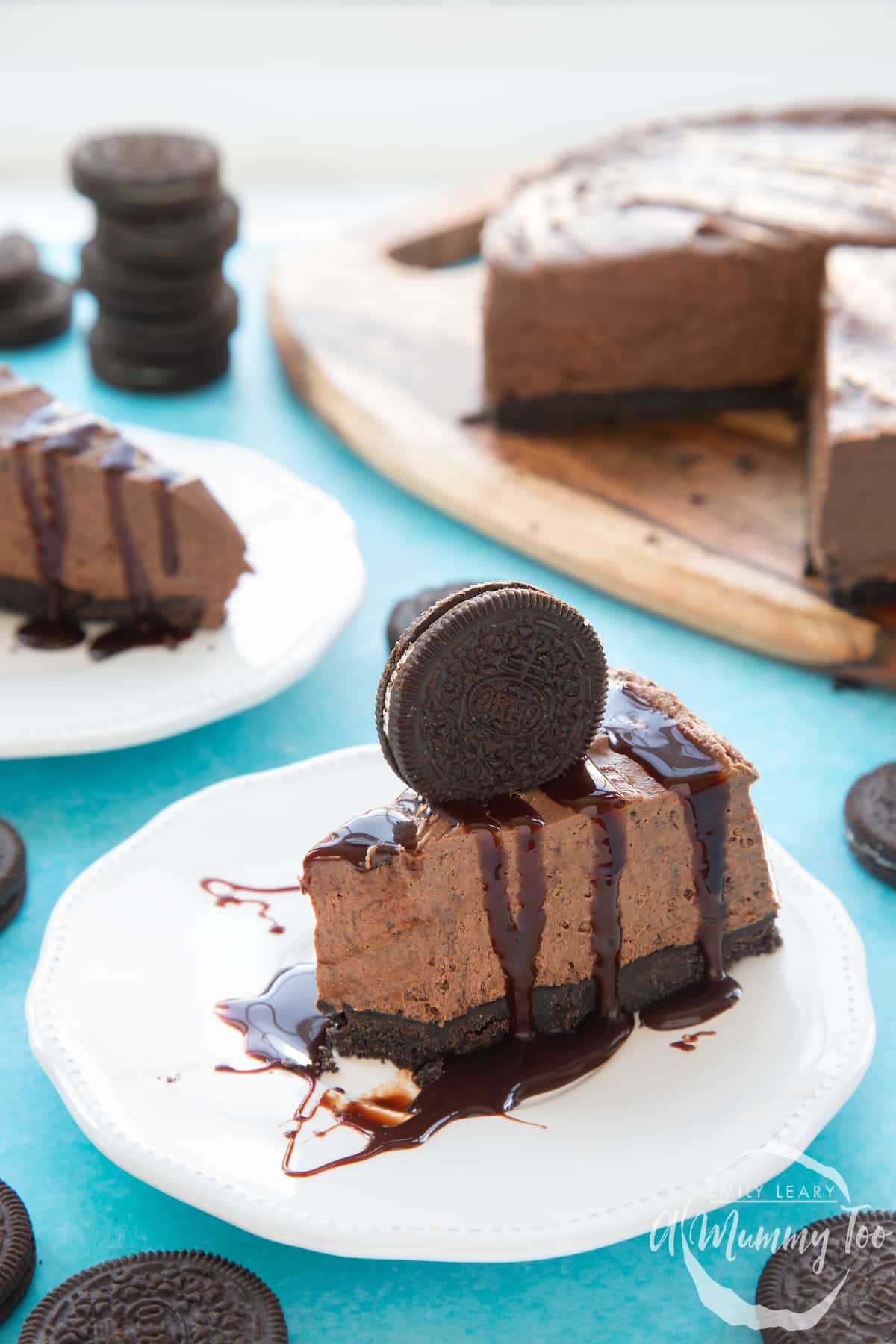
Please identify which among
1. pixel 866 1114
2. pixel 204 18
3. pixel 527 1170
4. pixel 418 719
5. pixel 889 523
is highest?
pixel 204 18

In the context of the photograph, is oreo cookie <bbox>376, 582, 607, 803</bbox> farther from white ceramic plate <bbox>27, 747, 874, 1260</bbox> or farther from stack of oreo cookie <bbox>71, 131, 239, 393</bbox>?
stack of oreo cookie <bbox>71, 131, 239, 393</bbox>

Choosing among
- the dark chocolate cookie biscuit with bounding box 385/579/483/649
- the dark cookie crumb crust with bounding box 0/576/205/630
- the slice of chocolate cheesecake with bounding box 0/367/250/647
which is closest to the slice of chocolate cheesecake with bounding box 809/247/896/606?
the dark chocolate cookie biscuit with bounding box 385/579/483/649

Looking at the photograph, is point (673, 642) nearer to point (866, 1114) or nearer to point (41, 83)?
point (866, 1114)

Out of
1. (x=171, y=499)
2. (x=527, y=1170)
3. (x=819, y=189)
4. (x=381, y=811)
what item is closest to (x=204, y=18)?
(x=819, y=189)

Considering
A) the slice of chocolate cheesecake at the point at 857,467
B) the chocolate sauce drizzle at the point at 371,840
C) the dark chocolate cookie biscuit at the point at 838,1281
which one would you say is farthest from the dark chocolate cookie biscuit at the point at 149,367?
the dark chocolate cookie biscuit at the point at 838,1281

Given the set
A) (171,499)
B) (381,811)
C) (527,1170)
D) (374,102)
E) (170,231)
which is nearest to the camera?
(527,1170)

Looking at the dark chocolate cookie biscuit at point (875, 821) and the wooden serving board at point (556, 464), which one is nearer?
the dark chocolate cookie biscuit at point (875, 821)

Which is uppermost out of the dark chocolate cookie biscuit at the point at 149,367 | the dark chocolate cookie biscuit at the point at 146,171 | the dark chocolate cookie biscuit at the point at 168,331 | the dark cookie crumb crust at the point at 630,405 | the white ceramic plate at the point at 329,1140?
the dark chocolate cookie biscuit at the point at 146,171

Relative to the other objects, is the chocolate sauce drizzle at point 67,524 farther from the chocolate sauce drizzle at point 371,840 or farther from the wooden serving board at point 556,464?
the chocolate sauce drizzle at point 371,840
